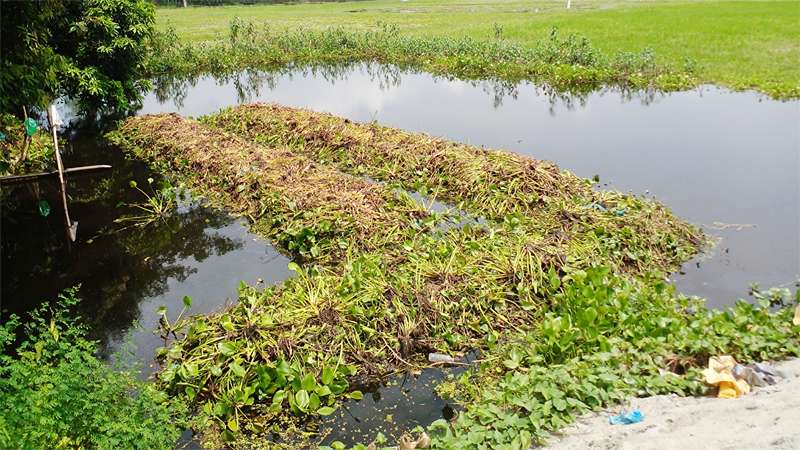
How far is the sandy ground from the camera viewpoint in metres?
3.89

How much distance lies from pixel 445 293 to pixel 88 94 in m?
12.9

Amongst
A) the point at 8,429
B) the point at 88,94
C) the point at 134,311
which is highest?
the point at 88,94

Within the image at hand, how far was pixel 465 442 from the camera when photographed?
4.14 meters

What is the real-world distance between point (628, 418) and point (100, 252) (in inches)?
283

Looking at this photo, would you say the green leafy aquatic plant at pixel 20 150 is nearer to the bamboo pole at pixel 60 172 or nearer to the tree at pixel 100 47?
the tree at pixel 100 47

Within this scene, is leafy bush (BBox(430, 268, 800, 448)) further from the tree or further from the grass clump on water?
the tree

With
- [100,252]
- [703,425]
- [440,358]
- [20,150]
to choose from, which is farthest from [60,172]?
[703,425]

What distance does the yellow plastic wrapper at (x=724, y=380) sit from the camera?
456 centimetres

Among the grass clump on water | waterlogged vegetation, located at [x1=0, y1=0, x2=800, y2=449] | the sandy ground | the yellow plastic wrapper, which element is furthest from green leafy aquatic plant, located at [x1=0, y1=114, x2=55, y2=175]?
the yellow plastic wrapper

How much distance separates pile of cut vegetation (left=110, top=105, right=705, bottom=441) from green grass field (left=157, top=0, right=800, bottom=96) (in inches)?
417

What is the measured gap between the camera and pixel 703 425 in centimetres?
414

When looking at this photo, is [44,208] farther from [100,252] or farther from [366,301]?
[366,301]

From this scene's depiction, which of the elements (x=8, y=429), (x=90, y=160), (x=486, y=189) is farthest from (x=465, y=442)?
(x=90, y=160)

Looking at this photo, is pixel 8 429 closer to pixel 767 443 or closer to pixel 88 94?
pixel 767 443
